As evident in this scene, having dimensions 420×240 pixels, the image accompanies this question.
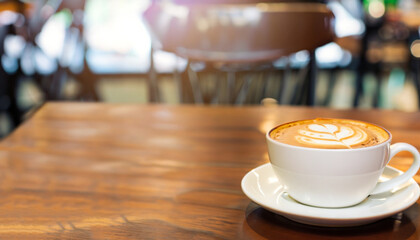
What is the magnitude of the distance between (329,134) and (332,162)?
0.03 metres

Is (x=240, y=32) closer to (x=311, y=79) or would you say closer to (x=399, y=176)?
(x=311, y=79)

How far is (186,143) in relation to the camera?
59 cm

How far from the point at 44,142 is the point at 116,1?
3060 mm

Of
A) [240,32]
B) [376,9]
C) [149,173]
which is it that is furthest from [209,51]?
[376,9]

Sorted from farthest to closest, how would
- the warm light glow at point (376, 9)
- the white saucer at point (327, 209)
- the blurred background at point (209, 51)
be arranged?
the warm light glow at point (376, 9), the blurred background at point (209, 51), the white saucer at point (327, 209)

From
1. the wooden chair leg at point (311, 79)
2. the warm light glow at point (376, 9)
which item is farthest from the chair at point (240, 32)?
the warm light glow at point (376, 9)

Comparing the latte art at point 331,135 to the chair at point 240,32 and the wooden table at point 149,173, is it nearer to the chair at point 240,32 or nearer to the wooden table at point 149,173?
the wooden table at point 149,173

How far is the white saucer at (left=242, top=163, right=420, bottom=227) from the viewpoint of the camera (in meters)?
0.30

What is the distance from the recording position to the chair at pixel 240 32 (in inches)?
50.8

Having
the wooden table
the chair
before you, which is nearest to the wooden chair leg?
the chair

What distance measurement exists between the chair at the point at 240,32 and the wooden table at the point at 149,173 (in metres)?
0.58

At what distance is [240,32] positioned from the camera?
133cm

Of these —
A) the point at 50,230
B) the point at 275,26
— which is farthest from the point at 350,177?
the point at 275,26

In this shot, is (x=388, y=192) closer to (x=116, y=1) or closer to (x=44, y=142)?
(x=44, y=142)
